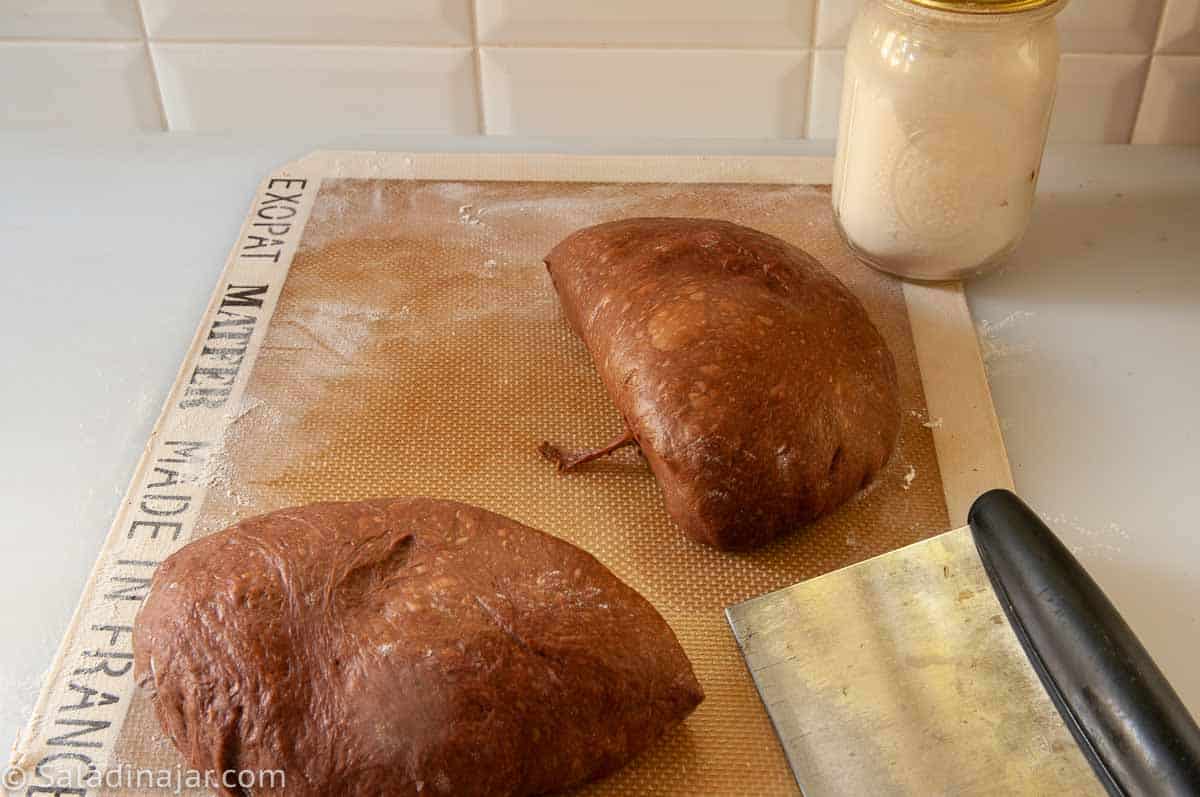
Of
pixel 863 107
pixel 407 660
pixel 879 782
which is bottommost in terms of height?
pixel 879 782

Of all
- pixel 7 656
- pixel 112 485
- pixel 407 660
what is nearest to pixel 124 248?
pixel 112 485

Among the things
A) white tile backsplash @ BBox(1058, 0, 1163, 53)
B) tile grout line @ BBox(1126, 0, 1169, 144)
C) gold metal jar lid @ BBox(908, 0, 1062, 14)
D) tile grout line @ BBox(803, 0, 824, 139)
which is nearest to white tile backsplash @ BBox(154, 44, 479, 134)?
tile grout line @ BBox(803, 0, 824, 139)

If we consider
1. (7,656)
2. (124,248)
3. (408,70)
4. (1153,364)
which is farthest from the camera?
(408,70)

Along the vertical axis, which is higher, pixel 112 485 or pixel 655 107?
pixel 655 107

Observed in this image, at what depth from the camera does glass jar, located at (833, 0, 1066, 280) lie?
1070 millimetres

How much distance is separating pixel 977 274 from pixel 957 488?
0.34 meters

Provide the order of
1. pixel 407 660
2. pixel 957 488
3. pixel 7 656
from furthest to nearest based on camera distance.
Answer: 1. pixel 957 488
2. pixel 7 656
3. pixel 407 660

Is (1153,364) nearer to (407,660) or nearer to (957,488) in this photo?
(957,488)

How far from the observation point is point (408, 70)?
1435 millimetres

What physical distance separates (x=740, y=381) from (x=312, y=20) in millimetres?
797

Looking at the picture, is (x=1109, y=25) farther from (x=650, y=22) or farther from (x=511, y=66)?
(x=511, y=66)

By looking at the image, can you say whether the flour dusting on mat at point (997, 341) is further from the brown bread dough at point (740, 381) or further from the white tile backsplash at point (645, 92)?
the white tile backsplash at point (645, 92)

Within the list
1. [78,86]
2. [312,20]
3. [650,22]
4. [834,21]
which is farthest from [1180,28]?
[78,86]

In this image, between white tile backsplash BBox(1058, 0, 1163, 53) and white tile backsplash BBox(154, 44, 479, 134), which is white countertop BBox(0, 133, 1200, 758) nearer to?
white tile backsplash BBox(154, 44, 479, 134)
